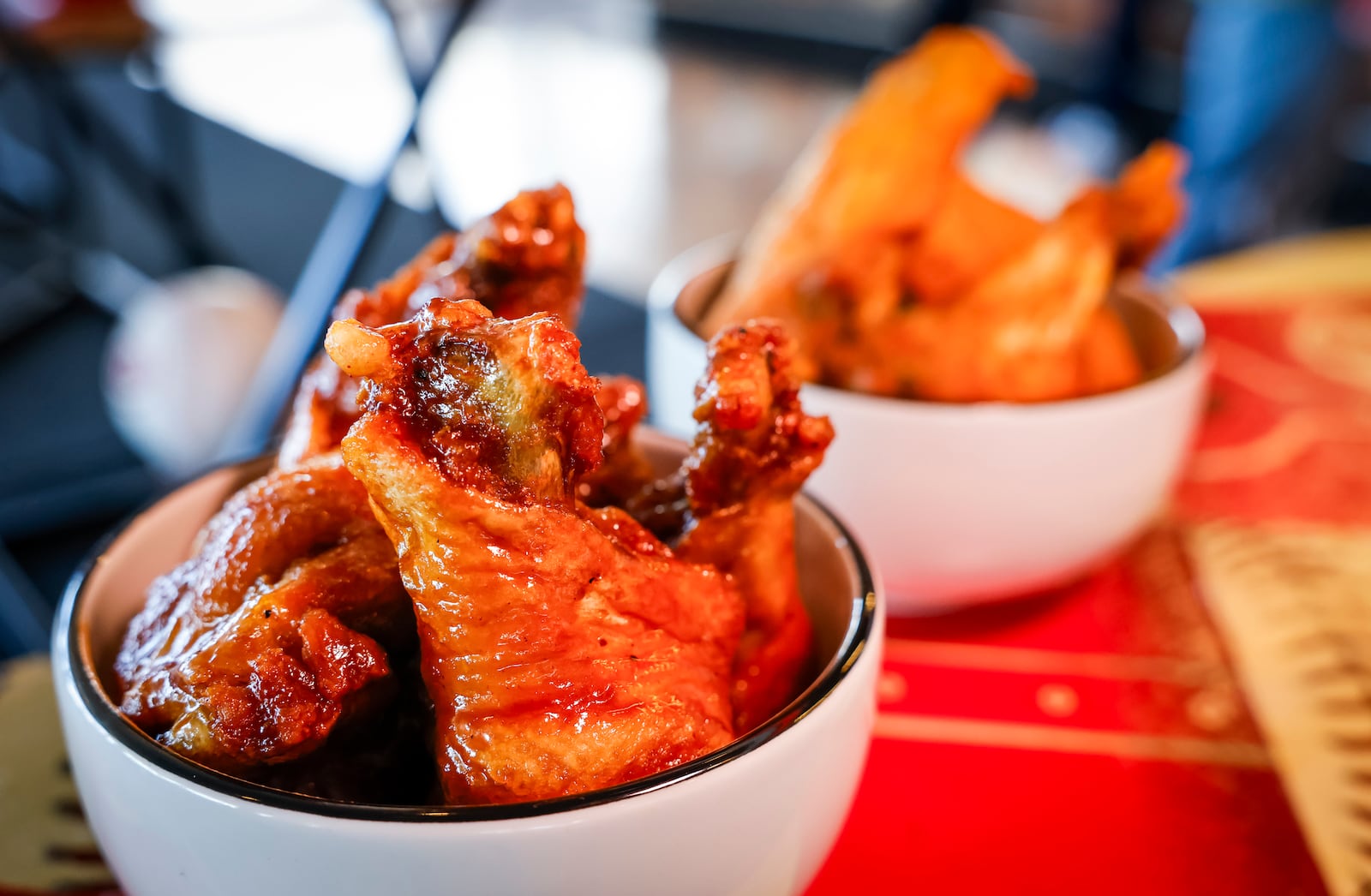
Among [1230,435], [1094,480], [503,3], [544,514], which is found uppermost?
[544,514]

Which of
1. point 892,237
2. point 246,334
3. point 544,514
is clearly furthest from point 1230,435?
point 246,334

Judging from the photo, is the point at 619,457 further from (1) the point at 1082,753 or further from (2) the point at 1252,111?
(2) the point at 1252,111

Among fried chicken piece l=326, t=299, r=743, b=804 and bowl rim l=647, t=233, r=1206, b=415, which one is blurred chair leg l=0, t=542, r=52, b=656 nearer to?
bowl rim l=647, t=233, r=1206, b=415

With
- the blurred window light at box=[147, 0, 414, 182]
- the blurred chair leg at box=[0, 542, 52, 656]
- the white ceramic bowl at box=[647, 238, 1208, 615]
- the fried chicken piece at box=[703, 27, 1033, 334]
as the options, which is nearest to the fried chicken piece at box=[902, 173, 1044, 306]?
the fried chicken piece at box=[703, 27, 1033, 334]

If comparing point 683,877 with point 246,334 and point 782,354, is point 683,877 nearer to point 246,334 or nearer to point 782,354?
point 782,354

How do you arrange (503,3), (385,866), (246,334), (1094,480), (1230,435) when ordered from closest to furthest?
(385,866)
(1094,480)
(1230,435)
(246,334)
(503,3)

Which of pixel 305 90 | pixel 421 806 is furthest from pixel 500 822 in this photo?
pixel 305 90

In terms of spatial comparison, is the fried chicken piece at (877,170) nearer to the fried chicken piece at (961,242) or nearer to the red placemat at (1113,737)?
the fried chicken piece at (961,242)
